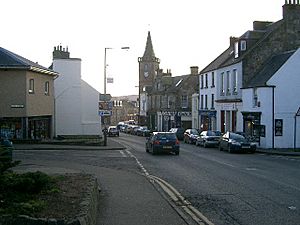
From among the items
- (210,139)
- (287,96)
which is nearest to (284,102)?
(287,96)

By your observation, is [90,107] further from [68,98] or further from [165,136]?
[165,136]

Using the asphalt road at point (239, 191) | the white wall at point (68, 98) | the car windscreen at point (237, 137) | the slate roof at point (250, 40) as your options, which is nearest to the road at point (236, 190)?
the asphalt road at point (239, 191)

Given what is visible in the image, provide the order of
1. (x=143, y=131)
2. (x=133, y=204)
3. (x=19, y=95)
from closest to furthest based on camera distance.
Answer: (x=133, y=204) → (x=19, y=95) → (x=143, y=131)

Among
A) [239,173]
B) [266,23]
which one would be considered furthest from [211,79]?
[239,173]

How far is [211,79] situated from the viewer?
55031mm

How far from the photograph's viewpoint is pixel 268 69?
135 feet

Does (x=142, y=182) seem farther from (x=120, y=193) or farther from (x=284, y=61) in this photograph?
(x=284, y=61)

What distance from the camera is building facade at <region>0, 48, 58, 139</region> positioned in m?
34.0

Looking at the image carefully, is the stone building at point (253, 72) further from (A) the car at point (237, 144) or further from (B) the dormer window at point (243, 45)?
(A) the car at point (237, 144)

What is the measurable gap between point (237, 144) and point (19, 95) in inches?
631

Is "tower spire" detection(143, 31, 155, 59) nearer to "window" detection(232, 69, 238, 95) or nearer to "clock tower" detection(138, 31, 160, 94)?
"clock tower" detection(138, 31, 160, 94)

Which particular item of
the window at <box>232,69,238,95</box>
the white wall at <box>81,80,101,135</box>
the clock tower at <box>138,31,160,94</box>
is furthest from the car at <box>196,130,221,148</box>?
the clock tower at <box>138,31,160,94</box>

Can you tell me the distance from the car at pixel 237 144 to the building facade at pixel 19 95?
48.6ft

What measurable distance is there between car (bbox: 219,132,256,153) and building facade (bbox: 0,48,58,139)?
14810 millimetres
